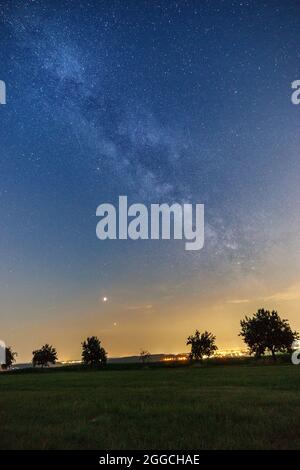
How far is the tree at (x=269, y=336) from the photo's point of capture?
111m

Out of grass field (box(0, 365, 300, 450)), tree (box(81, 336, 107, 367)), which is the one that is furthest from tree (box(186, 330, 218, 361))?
grass field (box(0, 365, 300, 450))

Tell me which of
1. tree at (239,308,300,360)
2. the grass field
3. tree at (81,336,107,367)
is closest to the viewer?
the grass field

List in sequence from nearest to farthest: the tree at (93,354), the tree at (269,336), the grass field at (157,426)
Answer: the grass field at (157,426) → the tree at (269,336) → the tree at (93,354)

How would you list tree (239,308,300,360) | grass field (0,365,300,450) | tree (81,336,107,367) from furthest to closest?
tree (81,336,107,367), tree (239,308,300,360), grass field (0,365,300,450)

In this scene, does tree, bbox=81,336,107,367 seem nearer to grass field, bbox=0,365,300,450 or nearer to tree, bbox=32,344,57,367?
tree, bbox=32,344,57,367

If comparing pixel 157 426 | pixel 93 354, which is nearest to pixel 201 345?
pixel 93 354

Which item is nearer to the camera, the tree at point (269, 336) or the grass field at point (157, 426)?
the grass field at point (157, 426)

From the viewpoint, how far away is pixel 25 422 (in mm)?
15203

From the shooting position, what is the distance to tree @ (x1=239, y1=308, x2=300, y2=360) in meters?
111

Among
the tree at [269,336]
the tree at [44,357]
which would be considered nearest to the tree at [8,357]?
the tree at [44,357]

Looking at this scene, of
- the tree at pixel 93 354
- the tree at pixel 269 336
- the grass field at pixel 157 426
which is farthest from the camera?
the tree at pixel 93 354

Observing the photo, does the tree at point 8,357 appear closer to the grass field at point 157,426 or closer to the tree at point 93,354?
the tree at point 93,354

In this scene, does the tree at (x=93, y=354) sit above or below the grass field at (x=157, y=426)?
below
